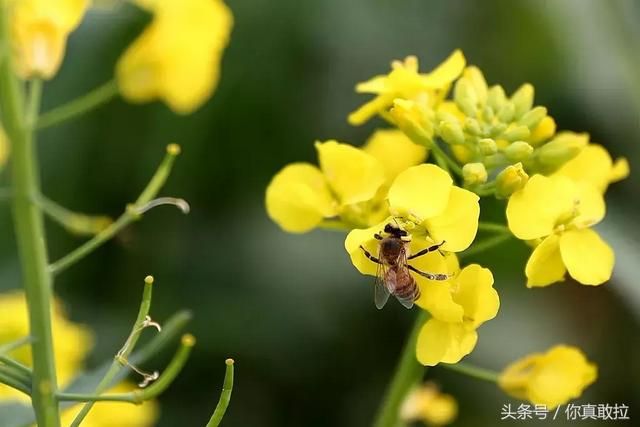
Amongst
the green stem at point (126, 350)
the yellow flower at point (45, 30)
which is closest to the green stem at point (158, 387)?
the green stem at point (126, 350)

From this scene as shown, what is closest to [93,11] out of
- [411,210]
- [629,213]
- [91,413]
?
[91,413]

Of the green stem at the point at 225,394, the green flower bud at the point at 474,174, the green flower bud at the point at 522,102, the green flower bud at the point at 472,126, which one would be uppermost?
the green flower bud at the point at 522,102

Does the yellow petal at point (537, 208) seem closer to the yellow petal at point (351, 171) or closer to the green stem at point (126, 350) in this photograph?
the yellow petal at point (351, 171)

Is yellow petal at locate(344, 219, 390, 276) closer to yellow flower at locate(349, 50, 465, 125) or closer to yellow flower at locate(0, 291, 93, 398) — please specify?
yellow flower at locate(349, 50, 465, 125)

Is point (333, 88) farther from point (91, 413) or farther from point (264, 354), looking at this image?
point (91, 413)

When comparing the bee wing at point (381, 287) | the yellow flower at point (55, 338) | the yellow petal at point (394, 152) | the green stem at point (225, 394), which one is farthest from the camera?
the yellow flower at point (55, 338)

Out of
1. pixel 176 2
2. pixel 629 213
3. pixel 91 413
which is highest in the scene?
pixel 176 2
